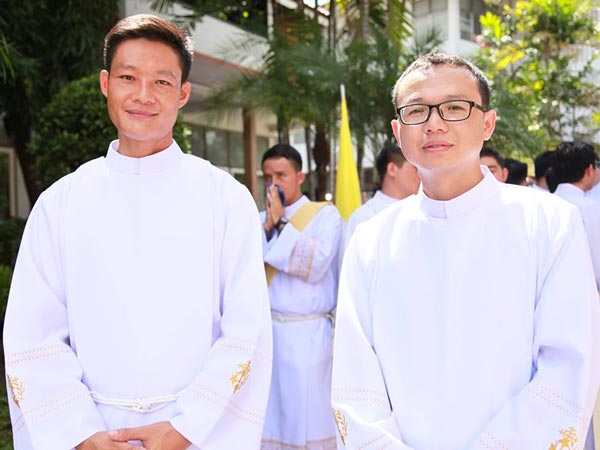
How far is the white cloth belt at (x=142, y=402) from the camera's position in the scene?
1902 mm

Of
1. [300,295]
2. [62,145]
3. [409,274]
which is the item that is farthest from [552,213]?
[62,145]

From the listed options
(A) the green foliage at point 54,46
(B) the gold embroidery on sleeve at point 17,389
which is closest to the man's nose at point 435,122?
(B) the gold embroidery on sleeve at point 17,389

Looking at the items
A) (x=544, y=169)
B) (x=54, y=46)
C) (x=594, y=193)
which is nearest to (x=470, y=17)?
(x=54, y=46)

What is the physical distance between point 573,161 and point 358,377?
299 cm

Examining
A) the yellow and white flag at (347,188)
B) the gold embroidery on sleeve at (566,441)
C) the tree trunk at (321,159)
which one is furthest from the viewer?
the tree trunk at (321,159)

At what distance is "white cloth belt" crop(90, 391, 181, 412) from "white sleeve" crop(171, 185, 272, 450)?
7cm

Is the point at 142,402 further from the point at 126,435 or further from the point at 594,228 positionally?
the point at 594,228

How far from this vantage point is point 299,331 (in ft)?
11.7

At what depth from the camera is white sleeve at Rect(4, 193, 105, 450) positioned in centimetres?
185

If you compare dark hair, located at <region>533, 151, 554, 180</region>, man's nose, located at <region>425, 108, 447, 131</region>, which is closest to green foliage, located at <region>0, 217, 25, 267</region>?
dark hair, located at <region>533, 151, 554, 180</region>

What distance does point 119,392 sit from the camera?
194cm

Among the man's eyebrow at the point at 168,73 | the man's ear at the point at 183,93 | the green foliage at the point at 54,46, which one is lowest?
the man's ear at the point at 183,93

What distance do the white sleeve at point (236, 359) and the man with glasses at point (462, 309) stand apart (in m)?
0.30

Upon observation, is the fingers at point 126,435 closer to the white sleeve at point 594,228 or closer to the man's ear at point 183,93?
the man's ear at point 183,93
